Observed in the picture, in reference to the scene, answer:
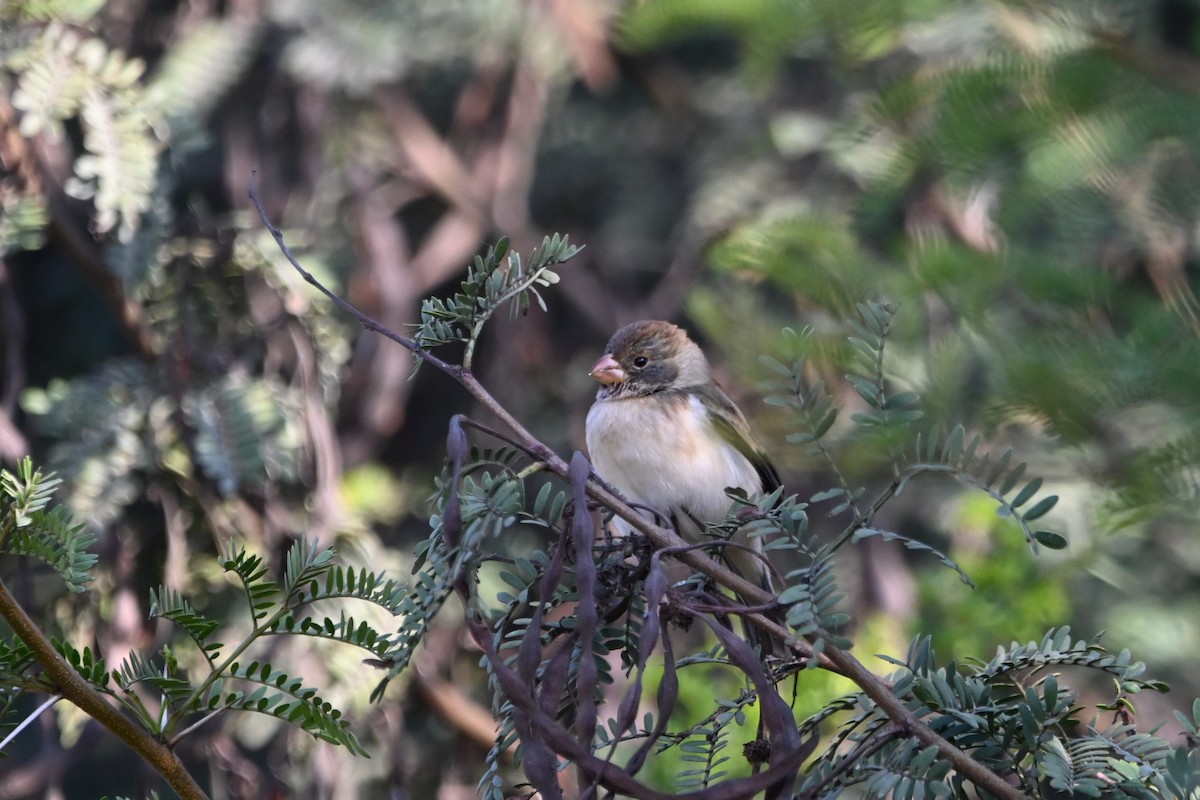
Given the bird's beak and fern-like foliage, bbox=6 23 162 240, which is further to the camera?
the bird's beak

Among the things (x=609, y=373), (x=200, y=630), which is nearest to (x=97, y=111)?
(x=609, y=373)

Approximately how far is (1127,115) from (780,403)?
157cm

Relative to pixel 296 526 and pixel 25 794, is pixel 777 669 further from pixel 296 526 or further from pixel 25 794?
pixel 25 794

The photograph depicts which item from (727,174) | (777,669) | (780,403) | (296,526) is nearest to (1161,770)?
(777,669)

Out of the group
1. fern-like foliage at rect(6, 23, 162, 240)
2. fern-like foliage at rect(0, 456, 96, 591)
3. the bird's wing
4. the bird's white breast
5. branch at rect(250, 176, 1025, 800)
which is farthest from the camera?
the bird's wing

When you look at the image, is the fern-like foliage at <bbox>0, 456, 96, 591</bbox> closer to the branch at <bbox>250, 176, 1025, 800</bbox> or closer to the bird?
the branch at <bbox>250, 176, 1025, 800</bbox>

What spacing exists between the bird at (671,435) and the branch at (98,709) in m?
1.88

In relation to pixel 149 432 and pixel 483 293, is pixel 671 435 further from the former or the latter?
pixel 483 293

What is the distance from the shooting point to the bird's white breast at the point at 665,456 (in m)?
3.28

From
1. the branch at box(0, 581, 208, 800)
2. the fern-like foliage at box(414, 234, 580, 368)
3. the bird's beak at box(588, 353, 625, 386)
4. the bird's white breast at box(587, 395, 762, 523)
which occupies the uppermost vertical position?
the fern-like foliage at box(414, 234, 580, 368)

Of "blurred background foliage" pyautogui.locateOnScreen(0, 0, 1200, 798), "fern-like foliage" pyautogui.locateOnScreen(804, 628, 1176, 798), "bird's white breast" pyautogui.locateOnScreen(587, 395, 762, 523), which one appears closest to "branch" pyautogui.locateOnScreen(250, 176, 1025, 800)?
"fern-like foliage" pyautogui.locateOnScreen(804, 628, 1176, 798)

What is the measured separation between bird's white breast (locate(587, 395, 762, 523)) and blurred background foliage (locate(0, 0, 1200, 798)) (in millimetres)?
223

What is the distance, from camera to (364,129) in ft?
14.7

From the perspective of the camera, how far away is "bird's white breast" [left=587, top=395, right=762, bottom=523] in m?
3.28
